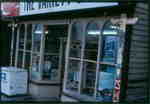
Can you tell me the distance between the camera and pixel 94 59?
18.1 feet

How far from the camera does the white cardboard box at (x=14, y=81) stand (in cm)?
A: 693

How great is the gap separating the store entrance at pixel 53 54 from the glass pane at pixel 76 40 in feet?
4.72

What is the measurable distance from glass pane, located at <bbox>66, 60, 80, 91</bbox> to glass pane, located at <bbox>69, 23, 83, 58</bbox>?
23 cm

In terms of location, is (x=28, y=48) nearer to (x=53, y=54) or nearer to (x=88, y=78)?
(x=53, y=54)

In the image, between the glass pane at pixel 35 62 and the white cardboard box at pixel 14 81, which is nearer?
the white cardboard box at pixel 14 81

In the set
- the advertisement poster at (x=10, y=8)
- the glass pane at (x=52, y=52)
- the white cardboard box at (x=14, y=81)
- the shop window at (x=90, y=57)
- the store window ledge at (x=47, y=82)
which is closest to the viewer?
the shop window at (x=90, y=57)

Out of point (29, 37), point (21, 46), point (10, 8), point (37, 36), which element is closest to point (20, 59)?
point (21, 46)

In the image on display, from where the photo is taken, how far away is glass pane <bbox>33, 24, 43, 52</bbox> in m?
7.79

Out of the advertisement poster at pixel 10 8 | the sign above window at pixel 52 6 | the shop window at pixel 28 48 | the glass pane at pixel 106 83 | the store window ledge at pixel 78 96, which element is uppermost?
the advertisement poster at pixel 10 8

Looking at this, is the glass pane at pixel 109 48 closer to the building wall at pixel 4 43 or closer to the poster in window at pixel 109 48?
the poster in window at pixel 109 48

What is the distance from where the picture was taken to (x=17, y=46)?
30.4 feet

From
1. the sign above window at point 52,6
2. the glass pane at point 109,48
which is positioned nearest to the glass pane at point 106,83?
the glass pane at point 109,48

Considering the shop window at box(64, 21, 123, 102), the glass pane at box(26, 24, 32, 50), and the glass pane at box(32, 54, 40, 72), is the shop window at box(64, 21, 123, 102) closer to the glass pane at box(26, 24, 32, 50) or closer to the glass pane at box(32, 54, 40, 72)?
the glass pane at box(32, 54, 40, 72)

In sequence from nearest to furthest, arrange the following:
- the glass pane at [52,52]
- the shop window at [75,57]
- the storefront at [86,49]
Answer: the storefront at [86,49]
the shop window at [75,57]
the glass pane at [52,52]
